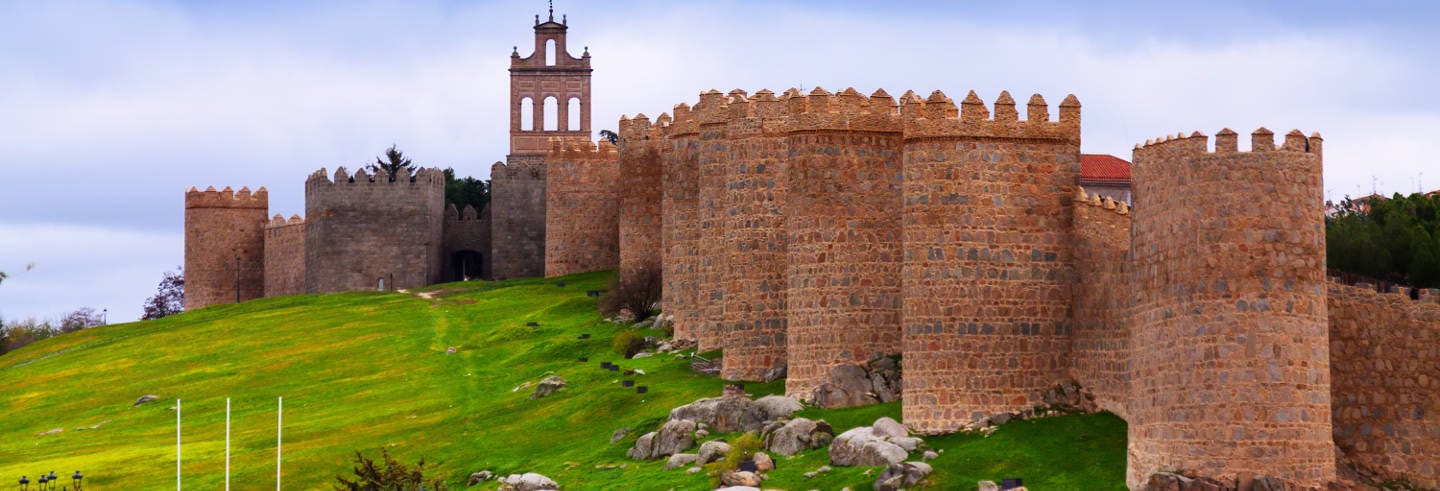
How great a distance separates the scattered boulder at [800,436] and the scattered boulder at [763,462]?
62 cm

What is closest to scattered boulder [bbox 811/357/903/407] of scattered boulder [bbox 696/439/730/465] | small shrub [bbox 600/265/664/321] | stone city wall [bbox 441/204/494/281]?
scattered boulder [bbox 696/439/730/465]

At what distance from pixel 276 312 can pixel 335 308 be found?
232 cm

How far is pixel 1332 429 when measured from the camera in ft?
149

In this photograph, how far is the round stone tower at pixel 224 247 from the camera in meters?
98.5

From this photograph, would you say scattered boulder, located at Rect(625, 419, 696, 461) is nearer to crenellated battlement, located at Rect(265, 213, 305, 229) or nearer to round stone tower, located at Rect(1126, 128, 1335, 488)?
round stone tower, located at Rect(1126, 128, 1335, 488)

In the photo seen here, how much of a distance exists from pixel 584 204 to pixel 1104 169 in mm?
18611

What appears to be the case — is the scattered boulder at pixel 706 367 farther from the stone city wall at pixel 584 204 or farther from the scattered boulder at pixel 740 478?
the stone city wall at pixel 584 204

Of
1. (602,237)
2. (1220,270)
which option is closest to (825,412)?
(1220,270)

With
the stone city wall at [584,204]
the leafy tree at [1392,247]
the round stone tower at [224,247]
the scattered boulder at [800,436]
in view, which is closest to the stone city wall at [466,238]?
the round stone tower at [224,247]

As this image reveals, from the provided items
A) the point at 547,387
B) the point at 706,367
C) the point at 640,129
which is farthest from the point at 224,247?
the point at 706,367

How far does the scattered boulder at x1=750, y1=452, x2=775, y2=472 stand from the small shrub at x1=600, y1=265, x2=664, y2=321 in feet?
67.4

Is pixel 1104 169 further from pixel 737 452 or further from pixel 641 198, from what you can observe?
pixel 737 452

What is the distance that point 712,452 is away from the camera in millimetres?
51531

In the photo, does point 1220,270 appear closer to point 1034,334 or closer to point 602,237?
point 1034,334
